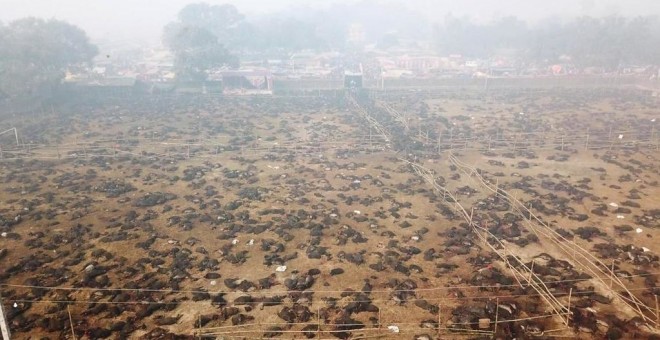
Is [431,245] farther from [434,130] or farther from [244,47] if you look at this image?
[244,47]

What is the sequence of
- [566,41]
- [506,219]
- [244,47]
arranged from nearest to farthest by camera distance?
1. [506,219]
2. [566,41]
3. [244,47]

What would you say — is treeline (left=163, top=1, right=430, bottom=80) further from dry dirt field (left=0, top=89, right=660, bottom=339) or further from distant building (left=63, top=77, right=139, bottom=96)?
dry dirt field (left=0, top=89, right=660, bottom=339)

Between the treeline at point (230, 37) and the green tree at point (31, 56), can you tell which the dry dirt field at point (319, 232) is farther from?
the treeline at point (230, 37)

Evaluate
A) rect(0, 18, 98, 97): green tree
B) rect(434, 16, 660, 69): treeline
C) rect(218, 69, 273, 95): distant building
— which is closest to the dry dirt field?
rect(0, 18, 98, 97): green tree

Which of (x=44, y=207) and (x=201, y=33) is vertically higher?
(x=201, y=33)

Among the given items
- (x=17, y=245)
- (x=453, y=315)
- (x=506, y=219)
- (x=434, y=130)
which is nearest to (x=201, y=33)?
(x=434, y=130)

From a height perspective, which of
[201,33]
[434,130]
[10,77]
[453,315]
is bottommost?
[453,315]
